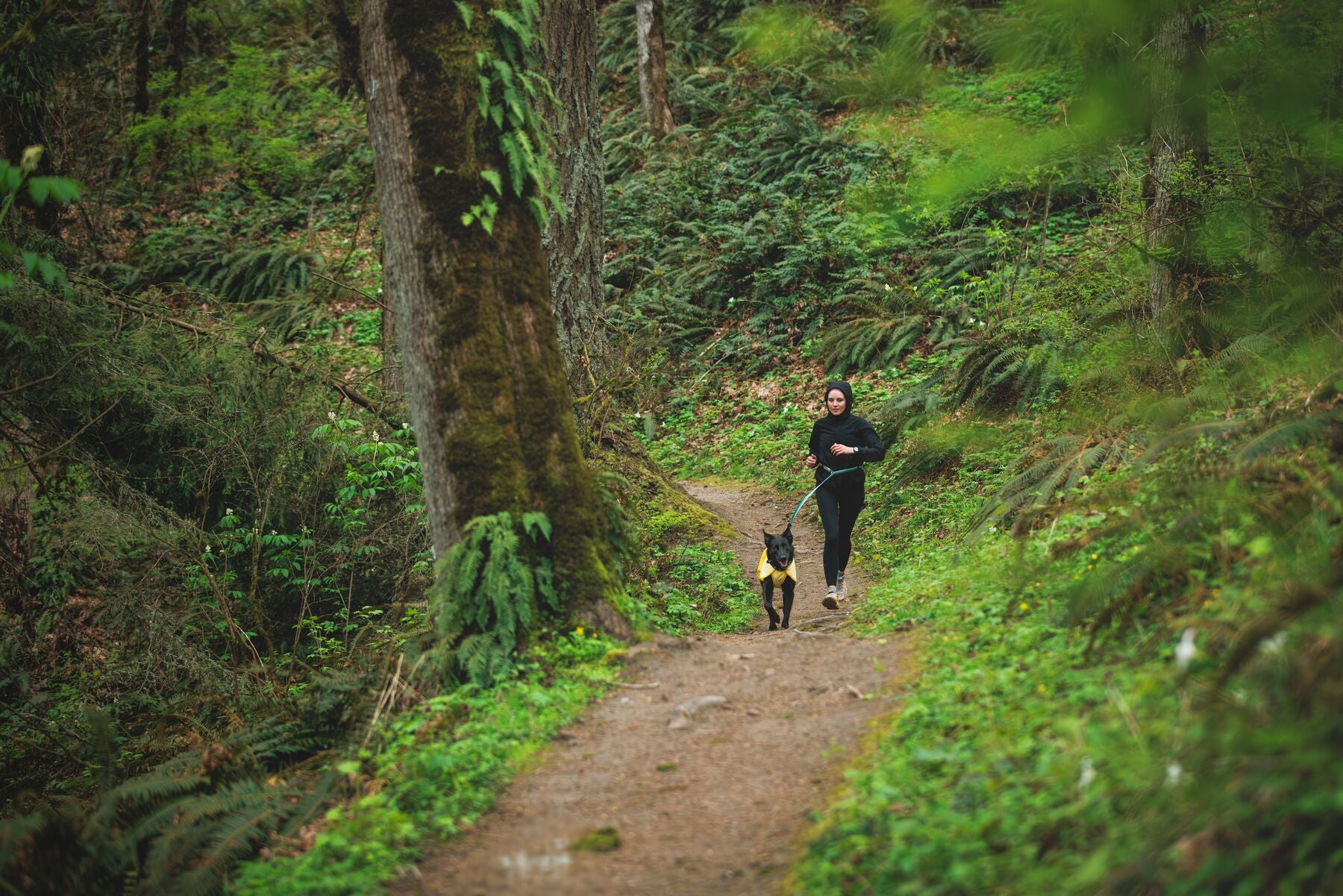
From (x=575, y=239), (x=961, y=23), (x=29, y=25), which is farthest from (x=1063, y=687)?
(x=961, y=23)

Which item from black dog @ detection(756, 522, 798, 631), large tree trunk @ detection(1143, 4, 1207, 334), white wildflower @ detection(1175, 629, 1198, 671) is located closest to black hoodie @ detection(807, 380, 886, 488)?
black dog @ detection(756, 522, 798, 631)

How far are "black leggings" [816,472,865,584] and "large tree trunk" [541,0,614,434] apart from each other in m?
2.64

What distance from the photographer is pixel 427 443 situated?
5602 mm

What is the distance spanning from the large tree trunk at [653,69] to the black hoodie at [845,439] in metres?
15.7

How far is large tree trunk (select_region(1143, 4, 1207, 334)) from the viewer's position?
25.3 feet

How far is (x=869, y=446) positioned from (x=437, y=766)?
529 cm

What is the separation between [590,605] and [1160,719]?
11.2ft

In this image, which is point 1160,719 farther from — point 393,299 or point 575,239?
point 575,239

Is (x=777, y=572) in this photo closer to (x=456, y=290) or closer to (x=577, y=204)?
(x=456, y=290)

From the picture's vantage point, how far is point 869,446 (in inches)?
327

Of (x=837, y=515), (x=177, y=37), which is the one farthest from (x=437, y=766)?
(x=177, y=37)

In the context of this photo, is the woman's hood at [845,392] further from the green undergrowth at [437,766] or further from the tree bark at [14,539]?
the tree bark at [14,539]

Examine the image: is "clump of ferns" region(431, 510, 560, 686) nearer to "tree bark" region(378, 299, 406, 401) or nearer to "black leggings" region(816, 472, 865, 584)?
"black leggings" region(816, 472, 865, 584)

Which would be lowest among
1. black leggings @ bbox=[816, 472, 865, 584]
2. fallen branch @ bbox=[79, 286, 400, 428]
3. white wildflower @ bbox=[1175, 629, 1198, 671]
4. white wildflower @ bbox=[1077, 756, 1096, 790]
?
white wildflower @ bbox=[1077, 756, 1096, 790]
